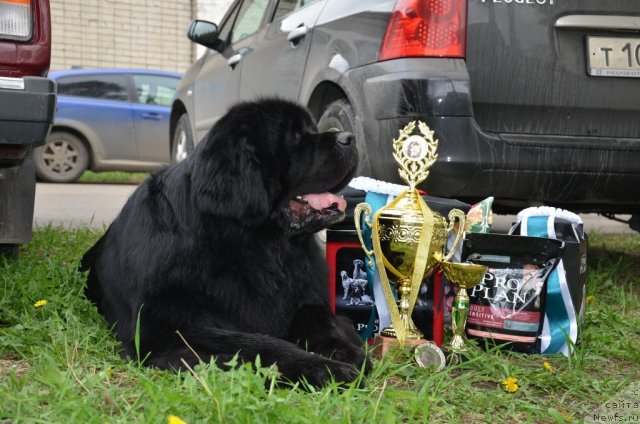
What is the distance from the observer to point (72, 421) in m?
1.56

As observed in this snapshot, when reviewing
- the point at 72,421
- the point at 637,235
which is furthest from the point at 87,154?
the point at 72,421

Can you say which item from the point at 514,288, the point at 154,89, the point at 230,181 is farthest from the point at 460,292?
the point at 154,89

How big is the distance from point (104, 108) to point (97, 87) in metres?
0.36

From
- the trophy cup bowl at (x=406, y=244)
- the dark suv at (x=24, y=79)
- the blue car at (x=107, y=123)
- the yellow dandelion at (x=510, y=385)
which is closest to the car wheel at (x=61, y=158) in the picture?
the blue car at (x=107, y=123)

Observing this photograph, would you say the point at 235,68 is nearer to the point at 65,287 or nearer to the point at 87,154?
the point at 65,287

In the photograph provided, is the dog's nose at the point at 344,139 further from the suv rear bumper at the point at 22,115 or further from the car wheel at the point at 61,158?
the car wheel at the point at 61,158

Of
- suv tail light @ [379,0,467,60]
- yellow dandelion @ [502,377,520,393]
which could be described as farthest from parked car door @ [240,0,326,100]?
yellow dandelion @ [502,377,520,393]

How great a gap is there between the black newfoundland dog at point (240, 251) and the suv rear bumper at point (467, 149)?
0.43 metres

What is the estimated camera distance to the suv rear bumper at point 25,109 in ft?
8.21

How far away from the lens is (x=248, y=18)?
471cm

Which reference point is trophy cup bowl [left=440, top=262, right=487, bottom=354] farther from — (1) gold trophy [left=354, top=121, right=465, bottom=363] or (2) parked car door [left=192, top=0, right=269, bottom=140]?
(2) parked car door [left=192, top=0, right=269, bottom=140]

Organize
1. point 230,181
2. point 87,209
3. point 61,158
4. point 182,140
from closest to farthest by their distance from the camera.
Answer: point 230,181, point 182,140, point 87,209, point 61,158

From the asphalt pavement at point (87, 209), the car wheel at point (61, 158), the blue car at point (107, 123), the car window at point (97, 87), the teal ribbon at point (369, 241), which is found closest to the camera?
the teal ribbon at point (369, 241)

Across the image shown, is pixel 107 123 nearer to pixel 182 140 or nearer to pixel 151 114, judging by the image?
pixel 151 114
